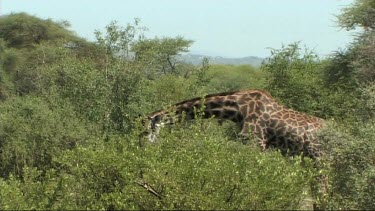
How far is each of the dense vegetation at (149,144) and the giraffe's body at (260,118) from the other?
34 cm

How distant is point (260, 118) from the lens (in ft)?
34.7

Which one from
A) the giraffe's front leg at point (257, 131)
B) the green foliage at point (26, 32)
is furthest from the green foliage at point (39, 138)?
the green foliage at point (26, 32)

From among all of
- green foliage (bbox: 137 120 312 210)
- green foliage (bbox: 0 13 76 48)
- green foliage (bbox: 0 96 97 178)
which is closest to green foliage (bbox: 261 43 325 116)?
green foliage (bbox: 0 96 97 178)

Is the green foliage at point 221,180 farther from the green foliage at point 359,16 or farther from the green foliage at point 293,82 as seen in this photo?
the green foliage at point 359,16

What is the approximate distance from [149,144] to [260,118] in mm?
3977

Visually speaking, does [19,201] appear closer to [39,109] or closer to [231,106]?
[231,106]

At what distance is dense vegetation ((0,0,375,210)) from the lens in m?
5.89

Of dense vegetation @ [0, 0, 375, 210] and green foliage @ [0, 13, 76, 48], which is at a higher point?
dense vegetation @ [0, 0, 375, 210]

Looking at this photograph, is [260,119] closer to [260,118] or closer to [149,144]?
[260,118]

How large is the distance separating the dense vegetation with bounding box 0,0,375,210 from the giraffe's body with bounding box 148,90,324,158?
343mm

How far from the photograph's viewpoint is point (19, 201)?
19.8 feet

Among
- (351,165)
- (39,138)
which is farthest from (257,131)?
(39,138)

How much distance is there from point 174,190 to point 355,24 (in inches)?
636

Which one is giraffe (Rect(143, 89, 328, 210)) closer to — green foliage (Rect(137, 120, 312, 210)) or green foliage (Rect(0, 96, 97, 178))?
green foliage (Rect(0, 96, 97, 178))
